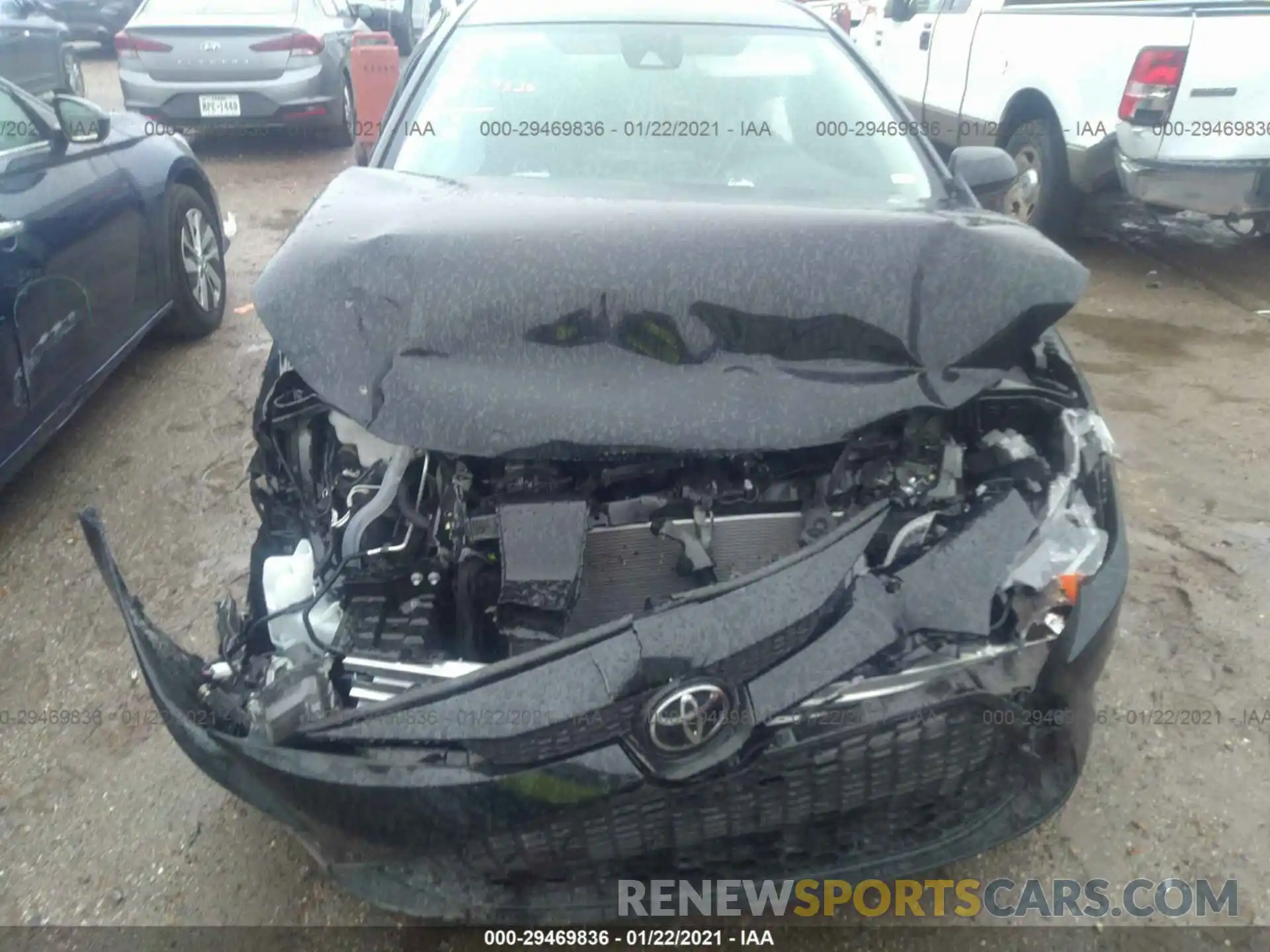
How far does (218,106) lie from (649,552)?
A: 7406 mm

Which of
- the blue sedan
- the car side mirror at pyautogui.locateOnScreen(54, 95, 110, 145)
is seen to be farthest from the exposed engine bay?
the car side mirror at pyautogui.locateOnScreen(54, 95, 110, 145)

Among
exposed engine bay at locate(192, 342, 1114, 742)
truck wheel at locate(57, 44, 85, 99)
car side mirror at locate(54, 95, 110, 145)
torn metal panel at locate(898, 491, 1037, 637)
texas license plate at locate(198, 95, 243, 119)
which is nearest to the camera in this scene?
torn metal panel at locate(898, 491, 1037, 637)

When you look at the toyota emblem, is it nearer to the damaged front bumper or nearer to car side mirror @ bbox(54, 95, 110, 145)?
the damaged front bumper

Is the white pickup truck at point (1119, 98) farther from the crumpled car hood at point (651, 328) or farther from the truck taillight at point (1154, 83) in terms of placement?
the crumpled car hood at point (651, 328)

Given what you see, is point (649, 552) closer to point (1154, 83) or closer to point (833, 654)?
point (833, 654)

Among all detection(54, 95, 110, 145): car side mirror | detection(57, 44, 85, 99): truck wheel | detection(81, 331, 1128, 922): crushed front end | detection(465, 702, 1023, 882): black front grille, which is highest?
detection(54, 95, 110, 145): car side mirror

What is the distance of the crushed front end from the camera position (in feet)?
5.12

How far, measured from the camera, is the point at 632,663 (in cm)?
155

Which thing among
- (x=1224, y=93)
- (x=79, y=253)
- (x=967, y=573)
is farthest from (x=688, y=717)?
(x=1224, y=93)

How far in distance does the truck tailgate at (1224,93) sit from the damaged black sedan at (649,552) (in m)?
3.61

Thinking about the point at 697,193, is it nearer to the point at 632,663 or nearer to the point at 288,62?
the point at 632,663

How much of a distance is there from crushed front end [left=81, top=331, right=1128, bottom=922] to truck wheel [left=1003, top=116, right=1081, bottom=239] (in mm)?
4450

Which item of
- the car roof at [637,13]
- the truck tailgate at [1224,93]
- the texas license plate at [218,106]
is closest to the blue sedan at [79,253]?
the car roof at [637,13]

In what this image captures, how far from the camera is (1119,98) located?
5.41 m
